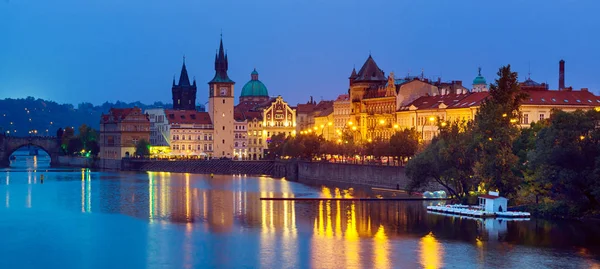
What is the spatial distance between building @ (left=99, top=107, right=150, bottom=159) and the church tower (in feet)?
41.9

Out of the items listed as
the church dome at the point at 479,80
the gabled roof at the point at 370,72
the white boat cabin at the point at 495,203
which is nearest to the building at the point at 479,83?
the church dome at the point at 479,80

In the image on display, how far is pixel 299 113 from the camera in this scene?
191 metres

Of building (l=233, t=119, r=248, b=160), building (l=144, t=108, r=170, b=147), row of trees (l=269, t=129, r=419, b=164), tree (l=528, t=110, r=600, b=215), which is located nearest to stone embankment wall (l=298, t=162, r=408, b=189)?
row of trees (l=269, t=129, r=419, b=164)

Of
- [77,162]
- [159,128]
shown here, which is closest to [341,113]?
[159,128]

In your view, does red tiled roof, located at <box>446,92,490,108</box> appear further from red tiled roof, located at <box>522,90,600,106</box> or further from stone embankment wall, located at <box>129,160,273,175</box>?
stone embankment wall, located at <box>129,160,273,175</box>

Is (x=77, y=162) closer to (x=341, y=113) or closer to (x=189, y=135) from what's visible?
(x=189, y=135)

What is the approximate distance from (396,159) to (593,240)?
172 feet

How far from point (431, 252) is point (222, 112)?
417 ft

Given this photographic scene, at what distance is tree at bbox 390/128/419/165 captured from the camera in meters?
106

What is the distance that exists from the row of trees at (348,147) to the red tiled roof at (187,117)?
22.4m

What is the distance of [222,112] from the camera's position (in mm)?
180500

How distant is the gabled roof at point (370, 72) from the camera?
487 feet

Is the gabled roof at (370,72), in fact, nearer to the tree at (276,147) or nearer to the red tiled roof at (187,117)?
the tree at (276,147)

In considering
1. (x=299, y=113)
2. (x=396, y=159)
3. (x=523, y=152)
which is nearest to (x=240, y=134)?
(x=299, y=113)
